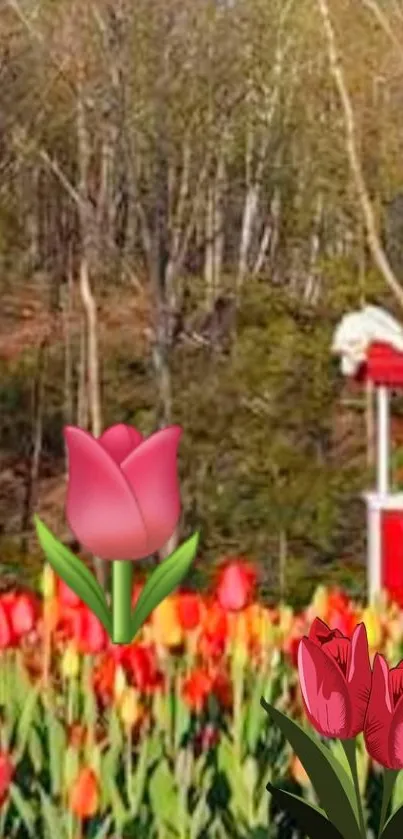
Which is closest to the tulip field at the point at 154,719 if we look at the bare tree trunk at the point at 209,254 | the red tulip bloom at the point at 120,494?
the red tulip bloom at the point at 120,494

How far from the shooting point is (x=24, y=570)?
5.28 feet

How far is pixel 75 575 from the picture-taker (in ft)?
2.99

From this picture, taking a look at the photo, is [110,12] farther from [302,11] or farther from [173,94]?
[302,11]

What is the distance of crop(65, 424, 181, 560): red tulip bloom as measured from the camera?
808 millimetres

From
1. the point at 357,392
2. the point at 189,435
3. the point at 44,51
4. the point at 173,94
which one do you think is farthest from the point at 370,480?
the point at 44,51

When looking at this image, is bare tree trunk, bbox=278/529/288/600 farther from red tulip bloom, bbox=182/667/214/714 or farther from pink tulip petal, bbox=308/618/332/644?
pink tulip petal, bbox=308/618/332/644

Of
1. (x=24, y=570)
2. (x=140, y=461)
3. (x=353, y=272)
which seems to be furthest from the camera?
(x=353, y=272)

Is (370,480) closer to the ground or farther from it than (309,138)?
closer to the ground

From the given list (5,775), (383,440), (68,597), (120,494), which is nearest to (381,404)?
(383,440)

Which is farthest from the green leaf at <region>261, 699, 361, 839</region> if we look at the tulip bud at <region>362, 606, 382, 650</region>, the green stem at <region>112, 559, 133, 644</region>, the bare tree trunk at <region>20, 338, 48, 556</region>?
the bare tree trunk at <region>20, 338, 48, 556</region>

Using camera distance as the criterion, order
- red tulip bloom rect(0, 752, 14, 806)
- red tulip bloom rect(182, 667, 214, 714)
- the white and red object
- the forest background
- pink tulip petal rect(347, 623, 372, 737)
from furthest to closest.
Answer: the forest background < the white and red object < red tulip bloom rect(182, 667, 214, 714) < red tulip bloom rect(0, 752, 14, 806) < pink tulip petal rect(347, 623, 372, 737)

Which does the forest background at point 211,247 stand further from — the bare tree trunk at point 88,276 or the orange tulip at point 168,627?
the orange tulip at point 168,627

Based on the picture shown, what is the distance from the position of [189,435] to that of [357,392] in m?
0.23

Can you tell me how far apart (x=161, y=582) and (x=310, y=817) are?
0.93 ft
